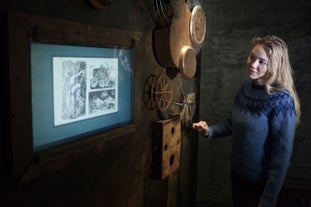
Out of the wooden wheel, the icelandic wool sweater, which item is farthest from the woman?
the wooden wheel

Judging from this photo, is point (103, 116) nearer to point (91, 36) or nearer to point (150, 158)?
point (91, 36)

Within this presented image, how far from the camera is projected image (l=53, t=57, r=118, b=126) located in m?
1.51

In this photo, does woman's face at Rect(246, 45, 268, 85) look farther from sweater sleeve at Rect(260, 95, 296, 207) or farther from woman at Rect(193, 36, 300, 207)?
sweater sleeve at Rect(260, 95, 296, 207)

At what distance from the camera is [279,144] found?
2037mm

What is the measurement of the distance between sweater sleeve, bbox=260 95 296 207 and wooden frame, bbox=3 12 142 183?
1.19 metres

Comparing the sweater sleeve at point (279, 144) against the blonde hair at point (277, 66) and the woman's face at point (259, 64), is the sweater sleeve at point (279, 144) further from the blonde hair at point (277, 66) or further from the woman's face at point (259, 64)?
the woman's face at point (259, 64)

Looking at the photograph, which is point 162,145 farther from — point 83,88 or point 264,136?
point 83,88

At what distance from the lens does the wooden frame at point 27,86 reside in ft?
4.07

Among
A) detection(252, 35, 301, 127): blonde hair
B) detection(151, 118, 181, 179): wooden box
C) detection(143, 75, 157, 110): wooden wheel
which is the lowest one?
detection(151, 118, 181, 179): wooden box

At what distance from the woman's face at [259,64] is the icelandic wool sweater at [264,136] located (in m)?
0.08

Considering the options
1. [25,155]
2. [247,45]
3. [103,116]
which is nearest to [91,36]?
[103,116]

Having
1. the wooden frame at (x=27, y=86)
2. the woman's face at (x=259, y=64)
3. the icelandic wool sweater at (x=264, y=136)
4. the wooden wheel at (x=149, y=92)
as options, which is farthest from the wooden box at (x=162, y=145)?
the wooden frame at (x=27, y=86)

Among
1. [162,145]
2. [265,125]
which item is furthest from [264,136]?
[162,145]

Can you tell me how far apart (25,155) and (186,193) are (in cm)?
234
